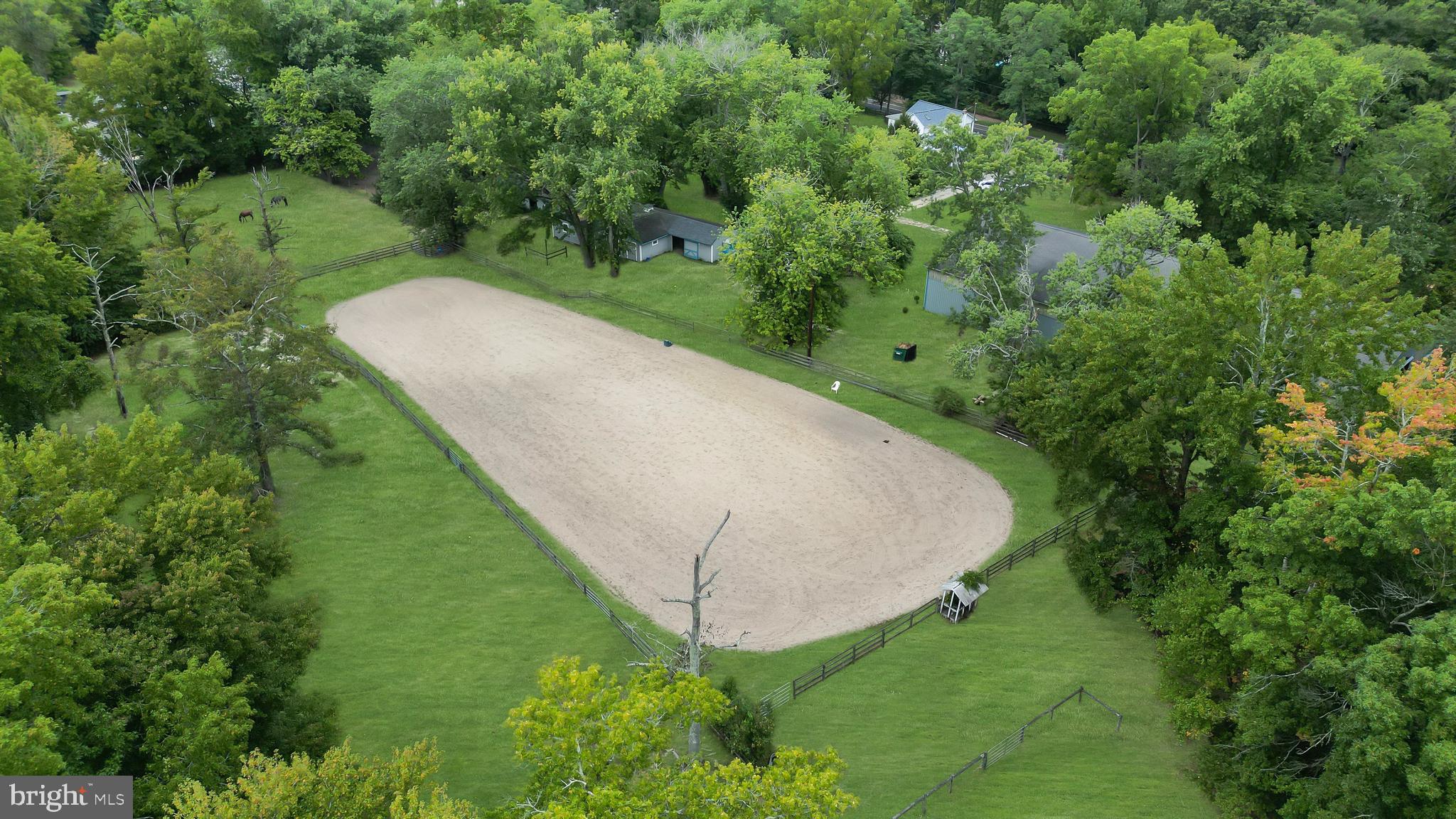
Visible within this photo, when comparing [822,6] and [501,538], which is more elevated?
[822,6]

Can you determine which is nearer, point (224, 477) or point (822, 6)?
point (224, 477)

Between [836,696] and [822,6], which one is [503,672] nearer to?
[836,696]

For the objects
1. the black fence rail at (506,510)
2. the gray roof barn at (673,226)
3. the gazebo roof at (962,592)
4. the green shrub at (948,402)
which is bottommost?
the black fence rail at (506,510)

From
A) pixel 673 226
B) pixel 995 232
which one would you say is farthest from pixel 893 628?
pixel 673 226

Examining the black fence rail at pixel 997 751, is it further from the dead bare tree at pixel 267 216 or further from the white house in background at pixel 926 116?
the white house in background at pixel 926 116

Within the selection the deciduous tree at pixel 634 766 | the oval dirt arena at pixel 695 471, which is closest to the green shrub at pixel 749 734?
the oval dirt arena at pixel 695 471

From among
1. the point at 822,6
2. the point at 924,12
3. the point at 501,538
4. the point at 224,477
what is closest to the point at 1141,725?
the point at 501,538
